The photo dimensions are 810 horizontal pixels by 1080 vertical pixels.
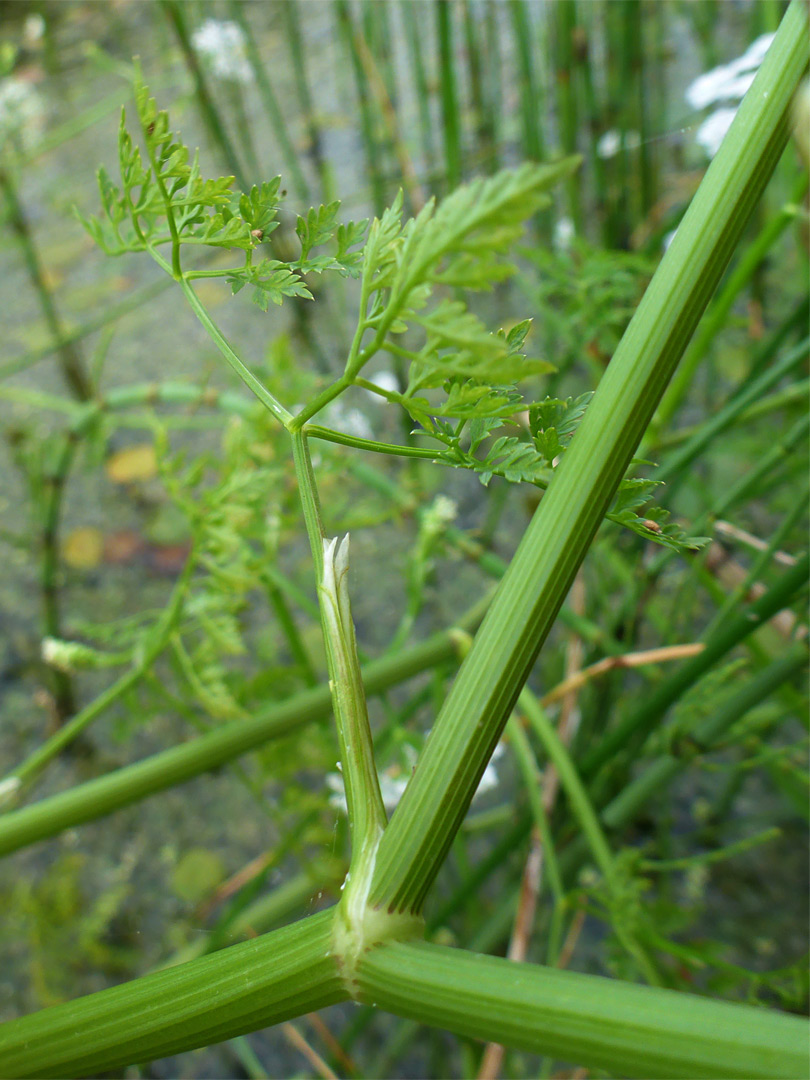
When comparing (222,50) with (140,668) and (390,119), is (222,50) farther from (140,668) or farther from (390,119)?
(140,668)

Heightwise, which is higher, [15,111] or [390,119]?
[15,111]

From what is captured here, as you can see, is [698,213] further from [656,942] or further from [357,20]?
[357,20]

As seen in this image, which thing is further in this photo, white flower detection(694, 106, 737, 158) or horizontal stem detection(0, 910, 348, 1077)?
white flower detection(694, 106, 737, 158)

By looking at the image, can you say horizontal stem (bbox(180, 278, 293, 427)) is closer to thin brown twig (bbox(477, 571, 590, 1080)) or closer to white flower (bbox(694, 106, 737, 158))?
thin brown twig (bbox(477, 571, 590, 1080))

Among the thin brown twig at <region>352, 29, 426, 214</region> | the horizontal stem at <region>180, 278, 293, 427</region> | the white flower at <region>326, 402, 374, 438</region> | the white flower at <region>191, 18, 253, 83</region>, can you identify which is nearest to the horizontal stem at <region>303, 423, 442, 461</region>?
the horizontal stem at <region>180, 278, 293, 427</region>

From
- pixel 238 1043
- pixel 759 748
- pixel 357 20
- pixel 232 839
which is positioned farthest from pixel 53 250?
pixel 759 748

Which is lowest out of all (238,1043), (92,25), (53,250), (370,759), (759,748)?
(238,1043)

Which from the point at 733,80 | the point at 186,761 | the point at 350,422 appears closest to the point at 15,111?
the point at 350,422
